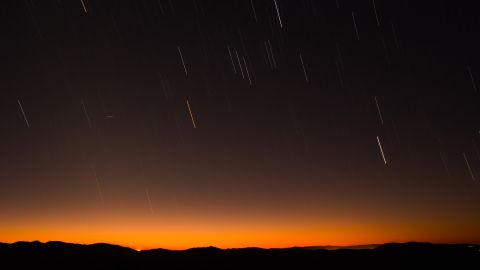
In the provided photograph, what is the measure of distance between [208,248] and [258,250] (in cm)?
1016

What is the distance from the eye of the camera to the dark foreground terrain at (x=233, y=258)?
5481 cm

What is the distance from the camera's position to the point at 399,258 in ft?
192

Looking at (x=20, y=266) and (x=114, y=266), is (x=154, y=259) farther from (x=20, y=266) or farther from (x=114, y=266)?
(x=20, y=266)

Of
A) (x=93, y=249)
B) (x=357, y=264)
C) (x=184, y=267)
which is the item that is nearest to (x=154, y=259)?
(x=184, y=267)

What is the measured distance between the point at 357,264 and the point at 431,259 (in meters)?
11.4

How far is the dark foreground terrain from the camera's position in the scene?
5481 cm

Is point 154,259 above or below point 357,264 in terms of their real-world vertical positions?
above

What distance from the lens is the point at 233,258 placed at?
64.4 m

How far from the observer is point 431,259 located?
5747 cm

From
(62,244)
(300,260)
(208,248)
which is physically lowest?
(300,260)

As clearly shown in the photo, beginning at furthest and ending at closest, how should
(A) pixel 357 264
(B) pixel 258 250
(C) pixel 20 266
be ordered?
(B) pixel 258 250
(A) pixel 357 264
(C) pixel 20 266

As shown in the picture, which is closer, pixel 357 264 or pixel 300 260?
pixel 357 264

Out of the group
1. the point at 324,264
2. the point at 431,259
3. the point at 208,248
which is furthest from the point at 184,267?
the point at 431,259

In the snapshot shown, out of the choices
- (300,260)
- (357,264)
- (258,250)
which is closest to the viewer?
(357,264)
